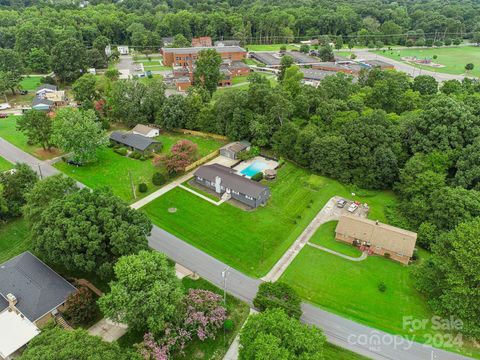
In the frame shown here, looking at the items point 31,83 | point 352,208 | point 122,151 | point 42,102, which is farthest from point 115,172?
point 31,83

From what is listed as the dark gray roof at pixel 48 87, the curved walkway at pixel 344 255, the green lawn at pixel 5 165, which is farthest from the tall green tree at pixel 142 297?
the dark gray roof at pixel 48 87

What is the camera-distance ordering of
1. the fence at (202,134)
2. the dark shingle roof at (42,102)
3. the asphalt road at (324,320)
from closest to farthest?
the asphalt road at (324,320) → the fence at (202,134) → the dark shingle roof at (42,102)

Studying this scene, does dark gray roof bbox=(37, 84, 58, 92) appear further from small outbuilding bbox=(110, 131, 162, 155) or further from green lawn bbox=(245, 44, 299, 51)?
green lawn bbox=(245, 44, 299, 51)

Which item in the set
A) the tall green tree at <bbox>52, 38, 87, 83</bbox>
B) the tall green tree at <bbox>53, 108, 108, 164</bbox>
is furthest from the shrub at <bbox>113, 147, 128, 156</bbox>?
the tall green tree at <bbox>52, 38, 87, 83</bbox>

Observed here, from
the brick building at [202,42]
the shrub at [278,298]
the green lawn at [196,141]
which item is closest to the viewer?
the shrub at [278,298]

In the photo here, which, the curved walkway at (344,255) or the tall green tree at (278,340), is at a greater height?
the tall green tree at (278,340)

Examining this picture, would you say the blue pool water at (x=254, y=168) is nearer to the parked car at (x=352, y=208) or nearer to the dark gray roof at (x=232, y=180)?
the dark gray roof at (x=232, y=180)

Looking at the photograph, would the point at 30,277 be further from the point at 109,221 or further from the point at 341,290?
the point at 341,290
